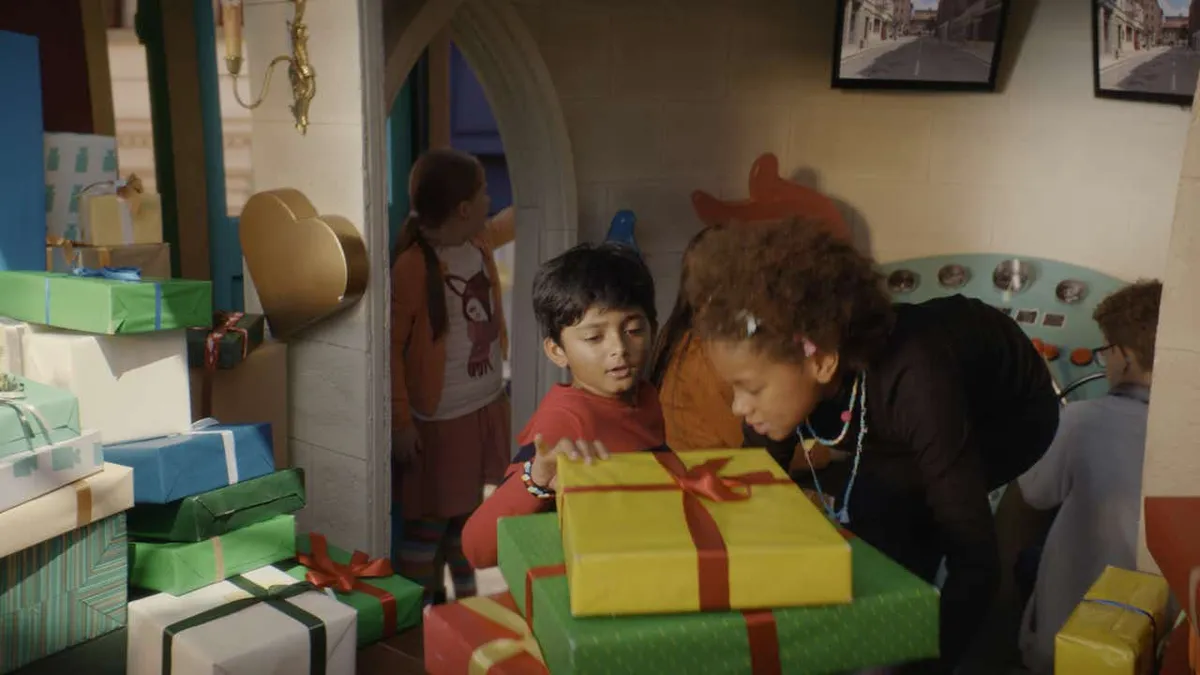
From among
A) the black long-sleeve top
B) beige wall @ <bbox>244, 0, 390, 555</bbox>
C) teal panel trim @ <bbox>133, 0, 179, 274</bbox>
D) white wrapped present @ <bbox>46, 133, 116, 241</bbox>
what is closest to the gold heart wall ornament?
beige wall @ <bbox>244, 0, 390, 555</bbox>

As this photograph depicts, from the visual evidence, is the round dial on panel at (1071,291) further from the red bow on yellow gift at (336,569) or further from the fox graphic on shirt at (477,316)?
the red bow on yellow gift at (336,569)

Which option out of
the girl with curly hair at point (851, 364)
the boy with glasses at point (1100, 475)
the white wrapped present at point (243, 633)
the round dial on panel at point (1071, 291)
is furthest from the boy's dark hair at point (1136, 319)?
the white wrapped present at point (243, 633)

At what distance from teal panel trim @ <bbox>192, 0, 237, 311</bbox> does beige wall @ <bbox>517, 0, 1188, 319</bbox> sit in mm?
907

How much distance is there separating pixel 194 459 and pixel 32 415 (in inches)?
11.5

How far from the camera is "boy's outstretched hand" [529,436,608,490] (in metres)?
1.42

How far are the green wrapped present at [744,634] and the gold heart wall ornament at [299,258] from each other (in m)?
1.08

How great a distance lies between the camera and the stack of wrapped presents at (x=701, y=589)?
3.63 feet

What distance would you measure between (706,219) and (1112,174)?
1.16 metres

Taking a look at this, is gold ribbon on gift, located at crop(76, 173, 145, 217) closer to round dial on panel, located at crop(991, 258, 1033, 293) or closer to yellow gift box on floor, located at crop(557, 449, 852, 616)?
yellow gift box on floor, located at crop(557, 449, 852, 616)

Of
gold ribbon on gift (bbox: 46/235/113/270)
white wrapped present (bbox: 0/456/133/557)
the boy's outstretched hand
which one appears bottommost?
white wrapped present (bbox: 0/456/133/557)

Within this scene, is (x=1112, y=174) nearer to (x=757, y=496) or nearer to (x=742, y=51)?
(x=742, y=51)

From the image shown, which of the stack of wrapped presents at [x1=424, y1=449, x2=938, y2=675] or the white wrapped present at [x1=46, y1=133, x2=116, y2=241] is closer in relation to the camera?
the stack of wrapped presents at [x1=424, y1=449, x2=938, y2=675]

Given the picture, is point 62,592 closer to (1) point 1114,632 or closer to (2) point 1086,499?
(1) point 1114,632

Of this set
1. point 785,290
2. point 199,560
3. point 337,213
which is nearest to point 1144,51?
point 785,290
